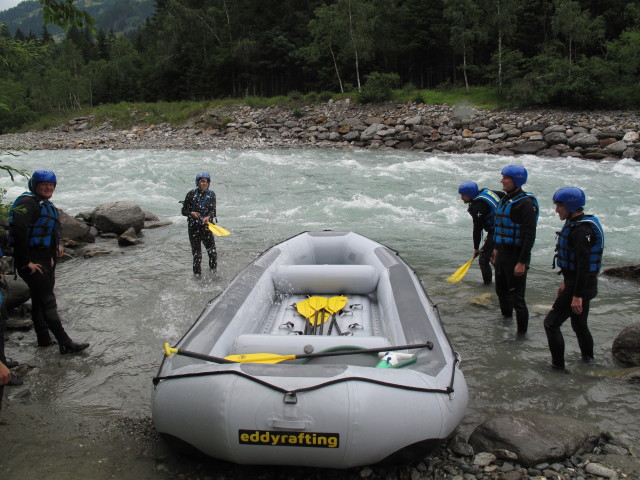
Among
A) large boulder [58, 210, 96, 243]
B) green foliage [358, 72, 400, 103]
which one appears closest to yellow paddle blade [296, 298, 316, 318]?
large boulder [58, 210, 96, 243]

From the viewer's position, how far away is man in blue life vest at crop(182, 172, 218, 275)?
5.67 metres

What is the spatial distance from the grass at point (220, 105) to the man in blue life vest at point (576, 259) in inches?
802

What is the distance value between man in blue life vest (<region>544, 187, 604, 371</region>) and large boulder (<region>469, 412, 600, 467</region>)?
85cm

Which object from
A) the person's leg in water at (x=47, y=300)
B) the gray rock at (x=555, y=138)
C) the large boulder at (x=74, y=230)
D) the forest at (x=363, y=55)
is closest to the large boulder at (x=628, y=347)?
the person's leg in water at (x=47, y=300)

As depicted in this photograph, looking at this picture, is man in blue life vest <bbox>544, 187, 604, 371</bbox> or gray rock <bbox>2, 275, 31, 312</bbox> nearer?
man in blue life vest <bbox>544, 187, 604, 371</bbox>

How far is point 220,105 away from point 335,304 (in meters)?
27.1

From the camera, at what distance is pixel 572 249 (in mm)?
3309

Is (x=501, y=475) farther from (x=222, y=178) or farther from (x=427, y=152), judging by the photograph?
(x=427, y=152)

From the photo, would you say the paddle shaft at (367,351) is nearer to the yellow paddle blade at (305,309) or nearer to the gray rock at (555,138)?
the yellow paddle blade at (305,309)

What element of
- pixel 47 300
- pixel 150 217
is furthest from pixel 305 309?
pixel 150 217

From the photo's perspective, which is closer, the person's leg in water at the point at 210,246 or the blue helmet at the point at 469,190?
the blue helmet at the point at 469,190

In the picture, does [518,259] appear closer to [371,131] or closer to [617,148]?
[617,148]

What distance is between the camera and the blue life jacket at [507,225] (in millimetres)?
3934

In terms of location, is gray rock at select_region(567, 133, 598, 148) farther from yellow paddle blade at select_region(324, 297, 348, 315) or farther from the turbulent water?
yellow paddle blade at select_region(324, 297, 348, 315)
